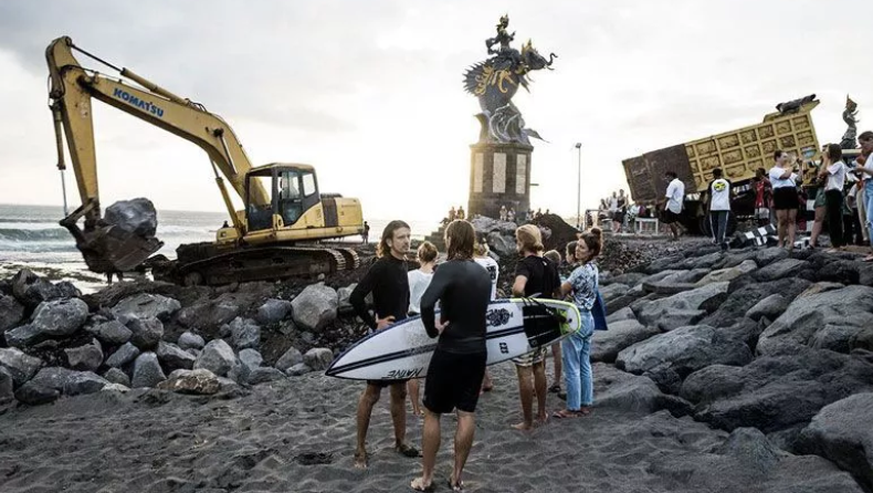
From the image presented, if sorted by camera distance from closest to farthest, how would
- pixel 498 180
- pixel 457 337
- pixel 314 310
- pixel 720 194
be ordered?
pixel 457 337 < pixel 314 310 < pixel 720 194 < pixel 498 180

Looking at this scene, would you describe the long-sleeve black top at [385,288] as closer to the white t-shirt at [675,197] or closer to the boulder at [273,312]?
the boulder at [273,312]

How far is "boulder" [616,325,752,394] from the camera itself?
20.5 ft

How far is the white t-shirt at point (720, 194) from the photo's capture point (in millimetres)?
11672

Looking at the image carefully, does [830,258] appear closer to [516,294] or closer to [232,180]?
[516,294]

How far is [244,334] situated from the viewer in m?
10.7

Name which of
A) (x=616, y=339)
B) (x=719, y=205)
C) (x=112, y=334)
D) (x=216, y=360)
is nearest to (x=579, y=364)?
(x=616, y=339)

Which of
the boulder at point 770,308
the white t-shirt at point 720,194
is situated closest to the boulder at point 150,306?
the boulder at point 770,308

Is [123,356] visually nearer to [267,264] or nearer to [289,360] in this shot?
[289,360]

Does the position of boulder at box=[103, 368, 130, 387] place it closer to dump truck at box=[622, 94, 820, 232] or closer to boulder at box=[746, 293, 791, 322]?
boulder at box=[746, 293, 791, 322]

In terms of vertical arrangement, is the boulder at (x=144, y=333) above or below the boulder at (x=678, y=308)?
below

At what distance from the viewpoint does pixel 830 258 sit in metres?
8.48

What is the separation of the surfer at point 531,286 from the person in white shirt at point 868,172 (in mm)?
5112

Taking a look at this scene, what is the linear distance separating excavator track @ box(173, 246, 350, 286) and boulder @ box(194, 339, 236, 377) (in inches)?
191

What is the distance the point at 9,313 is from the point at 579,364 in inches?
355
